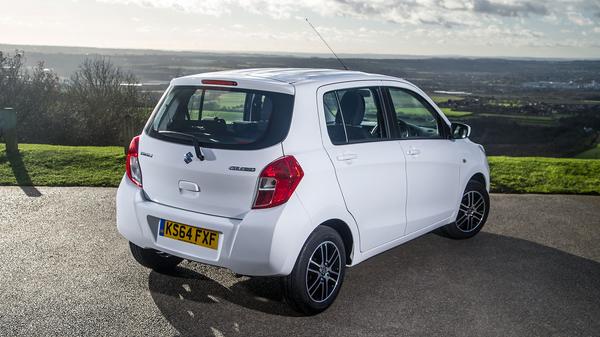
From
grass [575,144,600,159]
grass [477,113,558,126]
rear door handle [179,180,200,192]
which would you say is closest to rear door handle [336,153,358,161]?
rear door handle [179,180,200,192]

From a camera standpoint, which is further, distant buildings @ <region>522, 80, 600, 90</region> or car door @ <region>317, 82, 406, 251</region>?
distant buildings @ <region>522, 80, 600, 90</region>

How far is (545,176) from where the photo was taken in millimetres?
11516

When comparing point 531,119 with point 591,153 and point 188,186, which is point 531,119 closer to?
point 591,153

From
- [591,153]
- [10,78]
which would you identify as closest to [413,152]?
[10,78]

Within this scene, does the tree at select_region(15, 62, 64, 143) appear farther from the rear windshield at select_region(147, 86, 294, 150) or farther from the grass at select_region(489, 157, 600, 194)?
the rear windshield at select_region(147, 86, 294, 150)

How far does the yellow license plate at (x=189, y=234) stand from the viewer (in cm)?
415

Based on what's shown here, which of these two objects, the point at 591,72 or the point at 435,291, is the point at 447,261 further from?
the point at 591,72

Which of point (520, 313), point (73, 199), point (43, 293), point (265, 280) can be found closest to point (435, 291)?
point (520, 313)

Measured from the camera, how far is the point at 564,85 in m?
74.2

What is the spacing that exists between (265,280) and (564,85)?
77.2 meters

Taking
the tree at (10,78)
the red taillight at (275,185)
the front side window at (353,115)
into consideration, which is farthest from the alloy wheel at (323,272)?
the tree at (10,78)

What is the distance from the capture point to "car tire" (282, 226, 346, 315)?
4227 mm

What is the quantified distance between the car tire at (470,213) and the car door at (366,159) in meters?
1.44

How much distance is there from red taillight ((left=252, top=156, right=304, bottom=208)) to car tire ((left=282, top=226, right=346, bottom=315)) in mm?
412
